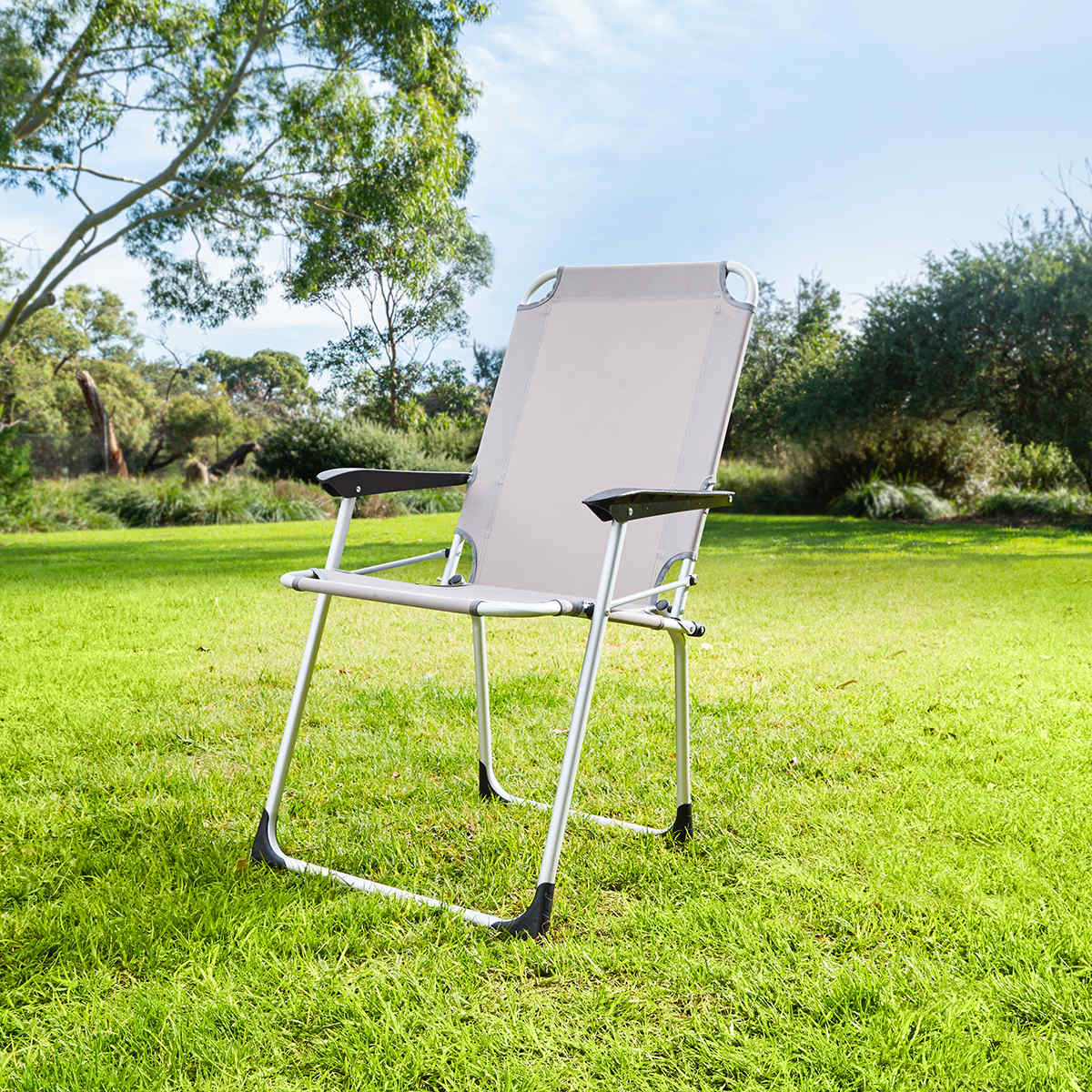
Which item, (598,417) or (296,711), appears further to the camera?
(598,417)

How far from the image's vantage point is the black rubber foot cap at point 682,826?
2.14 metres

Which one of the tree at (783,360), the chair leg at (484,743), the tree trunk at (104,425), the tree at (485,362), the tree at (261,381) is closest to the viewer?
the chair leg at (484,743)

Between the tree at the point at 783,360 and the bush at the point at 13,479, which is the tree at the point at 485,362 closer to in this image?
the tree at the point at 783,360

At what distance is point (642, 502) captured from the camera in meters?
1.79

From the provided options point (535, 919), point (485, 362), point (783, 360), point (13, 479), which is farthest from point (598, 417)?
point (485, 362)

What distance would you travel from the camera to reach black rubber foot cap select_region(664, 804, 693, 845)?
2.14m

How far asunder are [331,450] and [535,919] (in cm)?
1610

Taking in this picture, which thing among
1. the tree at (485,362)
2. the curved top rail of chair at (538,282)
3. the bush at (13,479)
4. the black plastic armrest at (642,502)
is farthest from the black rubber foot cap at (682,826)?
the tree at (485,362)

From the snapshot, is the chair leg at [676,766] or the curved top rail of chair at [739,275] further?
the curved top rail of chair at [739,275]

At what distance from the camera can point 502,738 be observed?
9.47 ft

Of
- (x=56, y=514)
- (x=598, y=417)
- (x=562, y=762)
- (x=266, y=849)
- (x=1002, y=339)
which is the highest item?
(x=1002, y=339)

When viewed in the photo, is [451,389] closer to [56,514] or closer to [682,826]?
[56,514]

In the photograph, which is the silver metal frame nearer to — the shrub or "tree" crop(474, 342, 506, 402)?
the shrub

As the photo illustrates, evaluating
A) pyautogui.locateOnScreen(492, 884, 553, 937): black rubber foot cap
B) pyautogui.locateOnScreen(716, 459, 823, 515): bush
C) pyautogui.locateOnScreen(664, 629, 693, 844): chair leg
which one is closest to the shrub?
pyautogui.locateOnScreen(716, 459, 823, 515): bush
